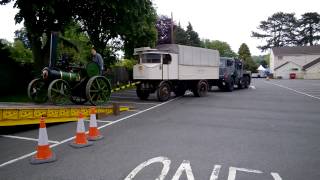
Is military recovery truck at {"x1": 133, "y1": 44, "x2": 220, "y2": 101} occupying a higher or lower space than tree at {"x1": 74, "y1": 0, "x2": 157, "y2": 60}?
lower

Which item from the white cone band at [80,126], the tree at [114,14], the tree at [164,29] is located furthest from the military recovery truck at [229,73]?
the tree at [164,29]

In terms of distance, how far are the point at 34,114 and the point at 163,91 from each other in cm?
944

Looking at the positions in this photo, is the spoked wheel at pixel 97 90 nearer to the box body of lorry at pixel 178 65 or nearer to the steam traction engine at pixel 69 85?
the steam traction engine at pixel 69 85

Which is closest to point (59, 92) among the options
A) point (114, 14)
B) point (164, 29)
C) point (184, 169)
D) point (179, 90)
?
point (184, 169)

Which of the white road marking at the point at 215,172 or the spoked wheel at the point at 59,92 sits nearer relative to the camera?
the white road marking at the point at 215,172

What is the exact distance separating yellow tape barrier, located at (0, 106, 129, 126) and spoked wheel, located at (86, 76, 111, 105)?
128 centimetres

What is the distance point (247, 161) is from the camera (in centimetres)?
649

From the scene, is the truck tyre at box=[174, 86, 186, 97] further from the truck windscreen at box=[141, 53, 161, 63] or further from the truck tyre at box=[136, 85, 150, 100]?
the truck windscreen at box=[141, 53, 161, 63]

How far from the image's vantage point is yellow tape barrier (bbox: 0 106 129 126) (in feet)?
28.5

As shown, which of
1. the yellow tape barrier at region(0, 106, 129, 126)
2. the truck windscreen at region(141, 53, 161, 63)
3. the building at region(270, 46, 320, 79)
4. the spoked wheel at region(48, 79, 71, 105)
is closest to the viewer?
the yellow tape barrier at region(0, 106, 129, 126)

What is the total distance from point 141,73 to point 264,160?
12.2m

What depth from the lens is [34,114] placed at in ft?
30.7

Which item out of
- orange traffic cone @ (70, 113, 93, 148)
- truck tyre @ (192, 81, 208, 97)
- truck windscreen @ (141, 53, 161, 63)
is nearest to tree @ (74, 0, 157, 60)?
truck windscreen @ (141, 53, 161, 63)

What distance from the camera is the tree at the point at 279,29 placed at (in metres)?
111
